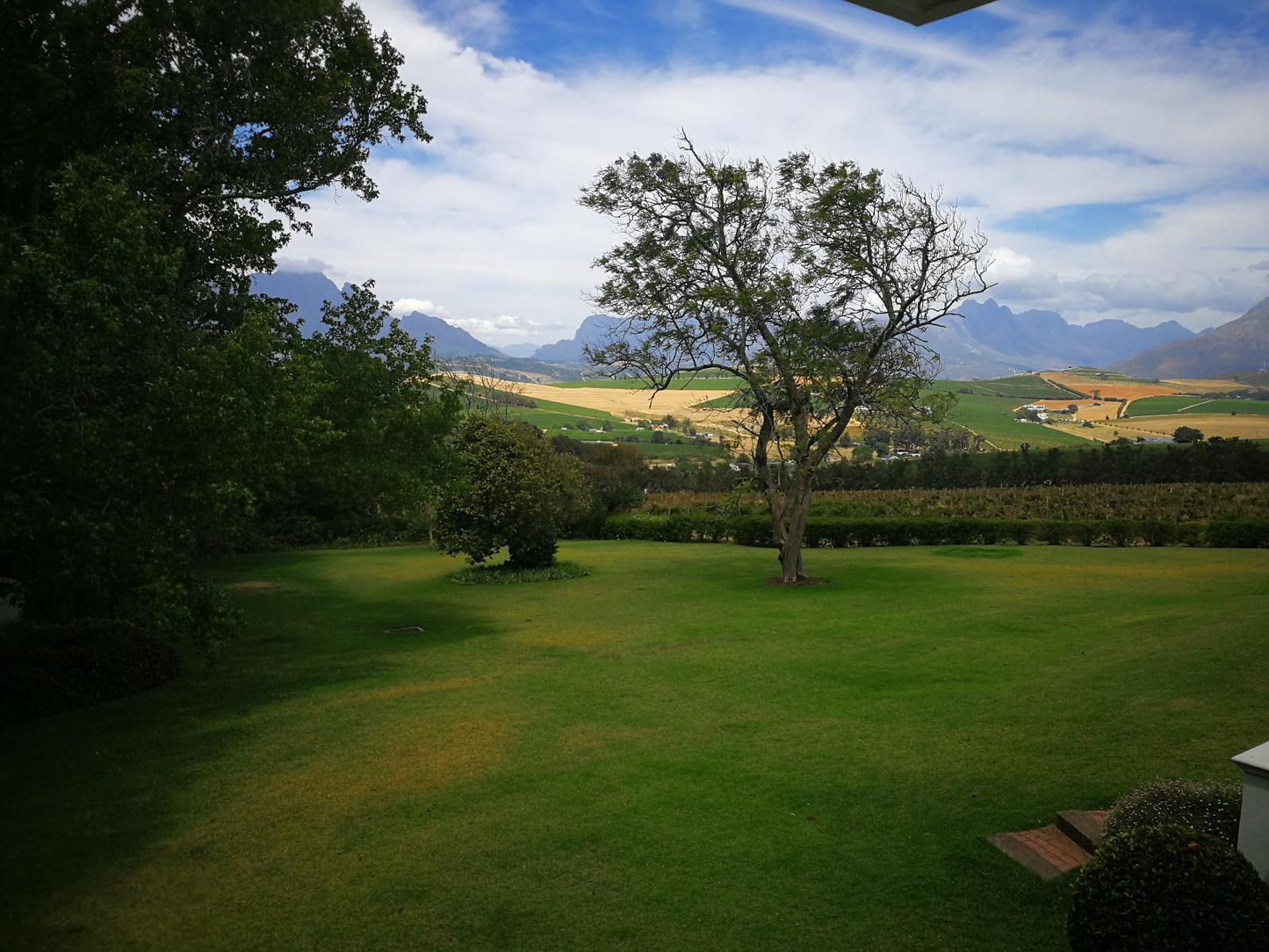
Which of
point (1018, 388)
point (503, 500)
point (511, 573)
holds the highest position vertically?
point (1018, 388)

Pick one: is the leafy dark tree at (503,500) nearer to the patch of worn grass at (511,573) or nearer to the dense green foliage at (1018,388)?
the patch of worn grass at (511,573)

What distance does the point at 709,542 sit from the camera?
3441 cm

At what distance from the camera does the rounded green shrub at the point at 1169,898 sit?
3.66m

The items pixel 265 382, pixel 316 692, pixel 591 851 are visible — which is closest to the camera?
pixel 591 851

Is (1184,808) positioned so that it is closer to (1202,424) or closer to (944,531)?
(944,531)

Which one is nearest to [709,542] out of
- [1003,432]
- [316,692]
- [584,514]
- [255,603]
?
[584,514]

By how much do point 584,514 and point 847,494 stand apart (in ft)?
48.4

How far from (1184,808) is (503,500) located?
1910 centimetres

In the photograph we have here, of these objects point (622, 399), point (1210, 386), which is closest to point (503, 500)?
point (622, 399)

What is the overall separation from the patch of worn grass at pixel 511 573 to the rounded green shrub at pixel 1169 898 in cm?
1977

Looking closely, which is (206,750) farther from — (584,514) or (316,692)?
(584,514)

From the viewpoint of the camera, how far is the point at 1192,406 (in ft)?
243

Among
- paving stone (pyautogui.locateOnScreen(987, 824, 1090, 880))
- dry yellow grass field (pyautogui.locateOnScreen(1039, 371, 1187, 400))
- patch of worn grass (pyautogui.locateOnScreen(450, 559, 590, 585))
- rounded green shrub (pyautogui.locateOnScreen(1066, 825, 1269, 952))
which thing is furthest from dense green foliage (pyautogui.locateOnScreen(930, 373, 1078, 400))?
rounded green shrub (pyautogui.locateOnScreen(1066, 825, 1269, 952))

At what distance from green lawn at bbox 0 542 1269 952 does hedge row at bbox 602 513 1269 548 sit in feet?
40.6
